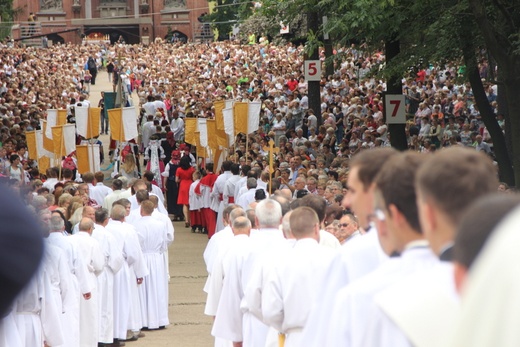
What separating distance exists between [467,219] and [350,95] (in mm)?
29767

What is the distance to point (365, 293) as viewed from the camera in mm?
3768

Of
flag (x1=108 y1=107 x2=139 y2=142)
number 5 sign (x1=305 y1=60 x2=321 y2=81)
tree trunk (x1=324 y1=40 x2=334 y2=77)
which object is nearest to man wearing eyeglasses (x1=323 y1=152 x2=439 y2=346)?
tree trunk (x1=324 y1=40 x2=334 y2=77)

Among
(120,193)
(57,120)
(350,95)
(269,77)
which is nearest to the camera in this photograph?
(120,193)

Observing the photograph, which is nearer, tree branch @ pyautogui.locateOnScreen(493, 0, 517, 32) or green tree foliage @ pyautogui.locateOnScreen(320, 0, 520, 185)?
green tree foliage @ pyautogui.locateOnScreen(320, 0, 520, 185)

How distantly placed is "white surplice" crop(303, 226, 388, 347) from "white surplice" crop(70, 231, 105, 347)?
23.2ft

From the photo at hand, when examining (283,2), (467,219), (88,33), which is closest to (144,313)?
(283,2)

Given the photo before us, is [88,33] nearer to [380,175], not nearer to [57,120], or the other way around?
[57,120]

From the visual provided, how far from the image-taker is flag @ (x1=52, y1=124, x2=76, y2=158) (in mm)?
21062

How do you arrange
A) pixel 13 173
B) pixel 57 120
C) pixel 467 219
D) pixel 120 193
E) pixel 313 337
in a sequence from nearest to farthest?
1. pixel 467 219
2. pixel 313 337
3. pixel 120 193
4. pixel 13 173
5. pixel 57 120

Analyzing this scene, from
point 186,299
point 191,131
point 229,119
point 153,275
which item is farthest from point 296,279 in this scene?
point 191,131

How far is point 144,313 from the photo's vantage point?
14.7m

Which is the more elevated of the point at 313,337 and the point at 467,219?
the point at 467,219

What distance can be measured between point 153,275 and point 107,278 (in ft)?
3.73

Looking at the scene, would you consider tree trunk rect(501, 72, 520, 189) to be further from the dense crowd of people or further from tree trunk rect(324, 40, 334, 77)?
tree trunk rect(324, 40, 334, 77)
